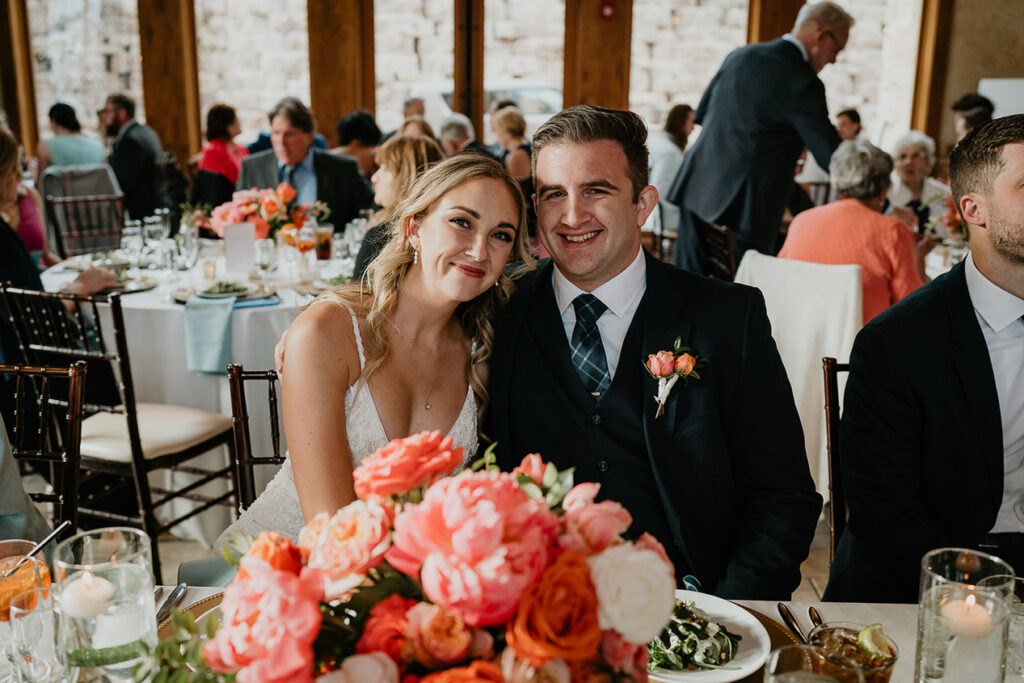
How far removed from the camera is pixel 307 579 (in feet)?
2.63

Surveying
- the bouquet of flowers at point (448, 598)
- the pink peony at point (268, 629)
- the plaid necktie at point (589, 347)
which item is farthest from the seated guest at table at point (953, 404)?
the pink peony at point (268, 629)

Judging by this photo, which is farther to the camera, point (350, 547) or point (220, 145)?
point (220, 145)

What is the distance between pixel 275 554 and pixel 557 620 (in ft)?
0.85

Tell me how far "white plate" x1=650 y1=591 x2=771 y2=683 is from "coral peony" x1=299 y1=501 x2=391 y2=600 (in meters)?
0.56

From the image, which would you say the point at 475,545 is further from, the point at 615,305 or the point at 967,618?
the point at 615,305

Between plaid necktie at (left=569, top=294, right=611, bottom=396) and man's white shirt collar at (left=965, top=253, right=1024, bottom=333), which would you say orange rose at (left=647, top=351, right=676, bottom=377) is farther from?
man's white shirt collar at (left=965, top=253, right=1024, bottom=333)

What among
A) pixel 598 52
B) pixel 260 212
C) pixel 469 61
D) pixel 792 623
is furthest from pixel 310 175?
pixel 792 623

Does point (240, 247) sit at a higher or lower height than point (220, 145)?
lower

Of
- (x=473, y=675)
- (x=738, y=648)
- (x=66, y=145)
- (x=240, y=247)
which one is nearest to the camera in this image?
(x=473, y=675)

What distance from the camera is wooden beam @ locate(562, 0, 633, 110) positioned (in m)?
9.19

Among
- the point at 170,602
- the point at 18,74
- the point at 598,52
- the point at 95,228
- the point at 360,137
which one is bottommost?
the point at 95,228

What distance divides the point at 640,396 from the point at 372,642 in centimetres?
116

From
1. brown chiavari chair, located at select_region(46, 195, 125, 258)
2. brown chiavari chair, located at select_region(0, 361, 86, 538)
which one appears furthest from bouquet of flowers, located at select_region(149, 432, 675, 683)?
brown chiavari chair, located at select_region(46, 195, 125, 258)

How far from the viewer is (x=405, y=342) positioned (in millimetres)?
2055
